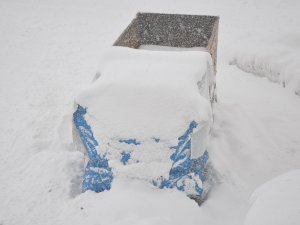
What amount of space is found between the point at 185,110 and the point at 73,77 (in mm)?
4631

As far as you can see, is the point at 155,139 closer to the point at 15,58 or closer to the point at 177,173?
the point at 177,173

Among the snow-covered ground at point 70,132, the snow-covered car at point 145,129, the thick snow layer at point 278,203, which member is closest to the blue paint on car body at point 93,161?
the snow-covered car at point 145,129

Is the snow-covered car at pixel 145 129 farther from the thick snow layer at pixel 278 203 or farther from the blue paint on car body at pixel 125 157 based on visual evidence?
the thick snow layer at pixel 278 203

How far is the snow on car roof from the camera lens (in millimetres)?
3627

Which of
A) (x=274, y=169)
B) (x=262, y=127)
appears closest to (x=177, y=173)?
(x=274, y=169)

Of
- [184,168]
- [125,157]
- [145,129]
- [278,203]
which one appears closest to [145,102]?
[145,129]

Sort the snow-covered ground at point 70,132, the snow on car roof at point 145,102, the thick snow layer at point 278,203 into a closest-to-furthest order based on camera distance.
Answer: the thick snow layer at point 278,203 → the snow on car roof at point 145,102 → the snow-covered ground at point 70,132

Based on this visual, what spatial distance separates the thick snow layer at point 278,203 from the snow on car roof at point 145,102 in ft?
3.53

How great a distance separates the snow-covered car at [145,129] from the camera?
11.9 ft

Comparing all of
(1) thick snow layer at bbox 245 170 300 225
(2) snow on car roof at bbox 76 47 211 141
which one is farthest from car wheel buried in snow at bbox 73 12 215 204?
(1) thick snow layer at bbox 245 170 300 225

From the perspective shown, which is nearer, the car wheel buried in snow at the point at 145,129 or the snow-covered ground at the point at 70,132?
the car wheel buried in snow at the point at 145,129

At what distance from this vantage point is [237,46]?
26.7ft

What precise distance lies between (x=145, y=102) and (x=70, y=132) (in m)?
2.40

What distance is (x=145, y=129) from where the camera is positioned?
3.61 metres
